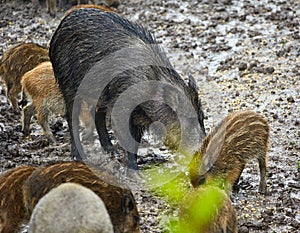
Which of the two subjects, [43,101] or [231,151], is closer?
[231,151]

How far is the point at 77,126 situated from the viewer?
7.62 metres

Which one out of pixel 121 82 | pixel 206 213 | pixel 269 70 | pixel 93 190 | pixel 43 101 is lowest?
pixel 269 70

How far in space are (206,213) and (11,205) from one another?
48.3 inches

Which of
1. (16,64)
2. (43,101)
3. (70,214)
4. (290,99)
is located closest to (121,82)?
(43,101)

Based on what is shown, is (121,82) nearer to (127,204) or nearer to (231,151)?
(231,151)

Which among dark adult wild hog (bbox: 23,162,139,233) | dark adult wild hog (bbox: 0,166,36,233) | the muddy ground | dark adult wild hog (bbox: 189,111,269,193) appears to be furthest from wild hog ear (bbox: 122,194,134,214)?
dark adult wild hog (bbox: 189,111,269,193)

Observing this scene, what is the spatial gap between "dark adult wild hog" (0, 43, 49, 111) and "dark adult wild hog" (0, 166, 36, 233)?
2984 mm

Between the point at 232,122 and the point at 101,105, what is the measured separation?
1136 millimetres

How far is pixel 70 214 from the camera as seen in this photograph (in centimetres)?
416

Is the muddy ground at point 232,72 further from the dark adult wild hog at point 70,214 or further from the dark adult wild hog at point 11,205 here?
the dark adult wild hog at point 70,214

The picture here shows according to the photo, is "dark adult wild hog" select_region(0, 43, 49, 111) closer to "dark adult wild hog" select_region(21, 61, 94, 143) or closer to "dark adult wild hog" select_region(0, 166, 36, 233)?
"dark adult wild hog" select_region(21, 61, 94, 143)

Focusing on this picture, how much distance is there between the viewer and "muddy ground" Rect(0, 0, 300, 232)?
6.62 m

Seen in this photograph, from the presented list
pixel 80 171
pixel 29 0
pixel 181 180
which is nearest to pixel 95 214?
pixel 80 171

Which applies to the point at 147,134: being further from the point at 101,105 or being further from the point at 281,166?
the point at 281,166
